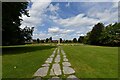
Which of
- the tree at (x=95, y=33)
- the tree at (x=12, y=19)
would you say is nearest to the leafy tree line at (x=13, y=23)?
the tree at (x=12, y=19)

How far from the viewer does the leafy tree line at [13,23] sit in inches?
930

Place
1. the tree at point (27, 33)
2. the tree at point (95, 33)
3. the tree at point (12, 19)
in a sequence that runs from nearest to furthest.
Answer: the tree at point (12, 19) < the tree at point (27, 33) < the tree at point (95, 33)

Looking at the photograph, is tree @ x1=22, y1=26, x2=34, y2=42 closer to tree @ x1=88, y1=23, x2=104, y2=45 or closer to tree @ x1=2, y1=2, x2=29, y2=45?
tree @ x1=2, y1=2, x2=29, y2=45

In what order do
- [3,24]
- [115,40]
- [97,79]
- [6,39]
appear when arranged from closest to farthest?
1. [97,79]
2. [3,24]
3. [6,39]
4. [115,40]

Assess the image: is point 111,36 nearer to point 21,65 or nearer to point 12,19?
point 12,19

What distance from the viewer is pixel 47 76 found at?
7605 mm

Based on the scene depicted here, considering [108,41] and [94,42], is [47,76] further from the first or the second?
[94,42]

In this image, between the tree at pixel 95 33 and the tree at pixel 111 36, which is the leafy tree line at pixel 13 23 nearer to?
the tree at pixel 111 36

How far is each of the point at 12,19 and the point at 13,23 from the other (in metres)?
0.61

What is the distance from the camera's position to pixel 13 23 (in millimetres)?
26156

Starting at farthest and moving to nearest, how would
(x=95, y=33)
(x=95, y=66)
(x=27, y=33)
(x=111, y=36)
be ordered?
(x=95, y=33)
(x=111, y=36)
(x=27, y=33)
(x=95, y=66)

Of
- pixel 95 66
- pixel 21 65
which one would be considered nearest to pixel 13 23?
pixel 21 65

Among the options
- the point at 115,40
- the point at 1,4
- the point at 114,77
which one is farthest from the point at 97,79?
the point at 115,40

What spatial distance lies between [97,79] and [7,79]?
11.4 feet
